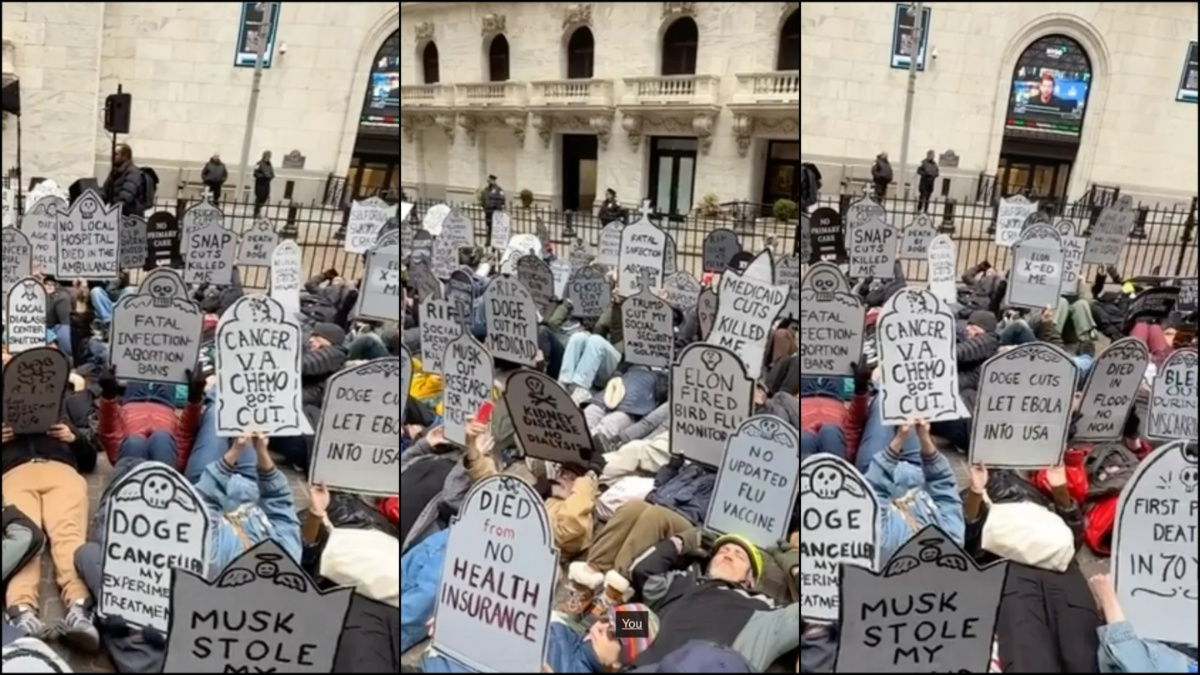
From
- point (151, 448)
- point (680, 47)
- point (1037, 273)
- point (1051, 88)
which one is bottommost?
point (151, 448)

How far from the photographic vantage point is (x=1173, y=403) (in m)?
3.41

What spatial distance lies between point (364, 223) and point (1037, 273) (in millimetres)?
4286

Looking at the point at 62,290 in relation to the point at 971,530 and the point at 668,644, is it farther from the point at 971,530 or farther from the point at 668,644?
the point at 971,530

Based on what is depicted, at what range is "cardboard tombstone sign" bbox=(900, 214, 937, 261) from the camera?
656cm

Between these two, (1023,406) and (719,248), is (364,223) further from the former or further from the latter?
(1023,406)

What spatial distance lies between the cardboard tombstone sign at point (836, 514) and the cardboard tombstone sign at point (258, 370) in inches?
59.7

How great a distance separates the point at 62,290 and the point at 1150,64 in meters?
14.1

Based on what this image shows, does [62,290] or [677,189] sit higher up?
[677,189]

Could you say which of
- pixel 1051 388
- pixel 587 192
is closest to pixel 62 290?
pixel 1051 388

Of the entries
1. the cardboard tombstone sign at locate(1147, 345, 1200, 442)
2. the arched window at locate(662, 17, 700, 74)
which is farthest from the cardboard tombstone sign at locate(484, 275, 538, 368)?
the arched window at locate(662, 17, 700, 74)

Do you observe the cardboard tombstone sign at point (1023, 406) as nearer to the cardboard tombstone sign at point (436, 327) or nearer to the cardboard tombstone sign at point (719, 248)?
the cardboard tombstone sign at point (436, 327)

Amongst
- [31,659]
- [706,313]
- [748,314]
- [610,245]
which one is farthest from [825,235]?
[31,659]

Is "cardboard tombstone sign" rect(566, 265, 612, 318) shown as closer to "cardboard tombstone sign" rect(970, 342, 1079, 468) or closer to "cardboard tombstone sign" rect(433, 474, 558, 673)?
"cardboard tombstone sign" rect(970, 342, 1079, 468)

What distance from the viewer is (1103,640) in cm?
237
